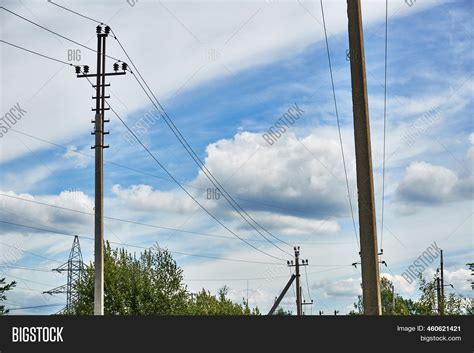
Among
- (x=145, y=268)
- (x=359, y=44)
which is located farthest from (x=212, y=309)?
(x=359, y=44)

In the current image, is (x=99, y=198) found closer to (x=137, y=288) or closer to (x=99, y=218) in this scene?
(x=99, y=218)

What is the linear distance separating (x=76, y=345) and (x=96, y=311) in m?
19.0

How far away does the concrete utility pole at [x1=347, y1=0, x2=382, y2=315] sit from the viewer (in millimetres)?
9648

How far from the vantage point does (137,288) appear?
47.8m

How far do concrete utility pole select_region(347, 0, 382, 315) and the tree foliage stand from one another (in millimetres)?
37391

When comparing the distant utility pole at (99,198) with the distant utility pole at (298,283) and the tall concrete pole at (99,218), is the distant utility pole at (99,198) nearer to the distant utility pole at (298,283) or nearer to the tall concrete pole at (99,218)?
the tall concrete pole at (99,218)

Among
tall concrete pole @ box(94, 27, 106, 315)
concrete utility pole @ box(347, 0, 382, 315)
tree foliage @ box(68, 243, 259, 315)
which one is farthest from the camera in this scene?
tree foliage @ box(68, 243, 259, 315)

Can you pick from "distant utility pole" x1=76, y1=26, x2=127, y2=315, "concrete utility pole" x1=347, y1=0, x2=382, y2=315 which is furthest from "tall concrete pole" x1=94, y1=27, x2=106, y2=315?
"concrete utility pole" x1=347, y1=0, x2=382, y2=315

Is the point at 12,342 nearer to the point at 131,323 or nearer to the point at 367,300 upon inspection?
the point at 131,323

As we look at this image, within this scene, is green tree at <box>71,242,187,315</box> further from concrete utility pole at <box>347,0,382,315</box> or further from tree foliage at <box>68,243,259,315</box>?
concrete utility pole at <box>347,0,382,315</box>

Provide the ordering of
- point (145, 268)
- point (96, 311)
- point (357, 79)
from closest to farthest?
1. point (357, 79)
2. point (96, 311)
3. point (145, 268)

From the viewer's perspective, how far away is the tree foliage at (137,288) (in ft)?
151

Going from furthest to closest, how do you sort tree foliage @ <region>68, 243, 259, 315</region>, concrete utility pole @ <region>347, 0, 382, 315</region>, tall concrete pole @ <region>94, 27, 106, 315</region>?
tree foliage @ <region>68, 243, 259, 315</region> < tall concrete pole @ <region>94, 27, 106, 315</region> < concrete utility pole @ <region>347, 0, 382, 315</region>

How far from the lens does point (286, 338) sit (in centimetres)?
Result: 816
